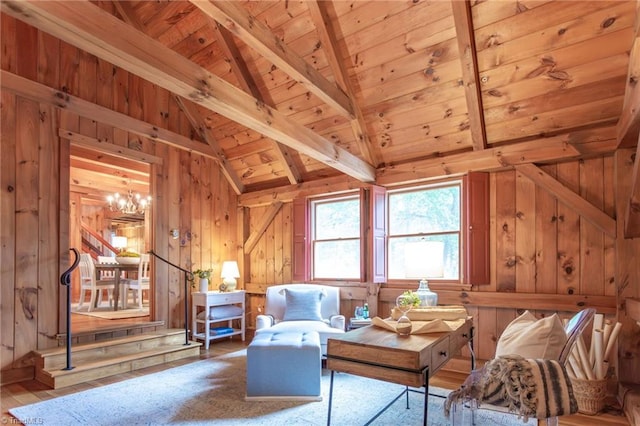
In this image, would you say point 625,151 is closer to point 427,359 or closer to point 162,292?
point 427,359

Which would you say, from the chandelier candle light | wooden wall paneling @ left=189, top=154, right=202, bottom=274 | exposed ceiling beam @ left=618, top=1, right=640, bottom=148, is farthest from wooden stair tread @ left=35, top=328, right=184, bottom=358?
exposed ceiling beam @ left=618, top=1, right=640, bottom=148

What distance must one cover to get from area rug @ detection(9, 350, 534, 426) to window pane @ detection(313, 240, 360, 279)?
1.74 m

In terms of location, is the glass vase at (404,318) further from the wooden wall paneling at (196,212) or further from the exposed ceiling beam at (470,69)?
the wooden wall paneling at (196,212)

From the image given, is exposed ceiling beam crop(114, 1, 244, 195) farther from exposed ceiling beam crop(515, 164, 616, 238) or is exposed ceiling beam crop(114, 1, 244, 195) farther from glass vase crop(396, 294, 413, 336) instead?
exposed ceiling beam crop(515, 164, 616, 238)

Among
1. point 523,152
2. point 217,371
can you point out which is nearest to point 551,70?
point 523,152

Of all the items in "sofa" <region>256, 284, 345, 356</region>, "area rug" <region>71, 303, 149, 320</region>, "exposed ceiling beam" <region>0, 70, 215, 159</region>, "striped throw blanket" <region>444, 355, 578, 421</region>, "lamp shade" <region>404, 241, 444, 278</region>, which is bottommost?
"area rug" <region>71, 303, 149, 320</region>

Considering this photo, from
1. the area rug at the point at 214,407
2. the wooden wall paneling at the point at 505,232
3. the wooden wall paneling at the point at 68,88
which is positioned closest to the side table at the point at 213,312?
the area rug at the point at 214,407

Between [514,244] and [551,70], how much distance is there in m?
1.71

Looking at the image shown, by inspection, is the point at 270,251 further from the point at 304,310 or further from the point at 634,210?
the point at 634,210

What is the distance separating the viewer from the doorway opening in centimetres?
500

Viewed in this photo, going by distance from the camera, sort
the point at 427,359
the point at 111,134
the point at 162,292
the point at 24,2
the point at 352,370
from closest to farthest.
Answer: the point at 24,2 → the point at 427,359 → the point at 352,370 → the point at 111,134 → the point at 162,292

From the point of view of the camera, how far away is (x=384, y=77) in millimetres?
3922

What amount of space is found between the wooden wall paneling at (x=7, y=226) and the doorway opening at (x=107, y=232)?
622 millimetres

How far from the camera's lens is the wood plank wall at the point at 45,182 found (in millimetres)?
3605
